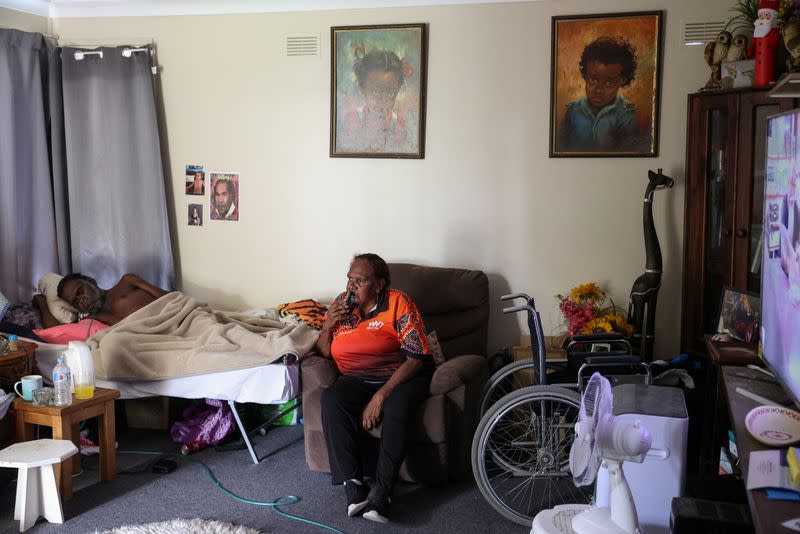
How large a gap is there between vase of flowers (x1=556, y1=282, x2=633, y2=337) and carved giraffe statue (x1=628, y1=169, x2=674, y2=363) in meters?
0.06

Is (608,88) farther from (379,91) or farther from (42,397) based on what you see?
(42,397)

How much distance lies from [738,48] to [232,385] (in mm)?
2768

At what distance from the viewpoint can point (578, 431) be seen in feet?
7.32

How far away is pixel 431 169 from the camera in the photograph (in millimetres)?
4223

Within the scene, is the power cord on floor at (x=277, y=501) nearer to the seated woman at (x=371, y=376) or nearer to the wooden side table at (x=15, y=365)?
the seated woman at (x=371, y=376)

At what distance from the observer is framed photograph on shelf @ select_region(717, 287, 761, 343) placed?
9.30 ft

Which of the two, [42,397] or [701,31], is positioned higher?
[701,31]

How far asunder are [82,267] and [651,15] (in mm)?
3478

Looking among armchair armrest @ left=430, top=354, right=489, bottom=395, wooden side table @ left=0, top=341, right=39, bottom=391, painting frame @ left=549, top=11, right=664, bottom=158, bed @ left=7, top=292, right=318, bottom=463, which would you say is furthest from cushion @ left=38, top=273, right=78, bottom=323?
painting frame @ left=549, top=11, right=664, bottom=158

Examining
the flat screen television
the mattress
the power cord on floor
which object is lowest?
the power cord on floor

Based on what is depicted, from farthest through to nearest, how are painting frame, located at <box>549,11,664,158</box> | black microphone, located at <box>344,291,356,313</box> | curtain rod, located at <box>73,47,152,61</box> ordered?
curtain rod, located at <box>73,47,152,61</box> → painting frame, located at <box>549,11,664,158</box> → black microphone, located at <box>344,291,356,313</box>

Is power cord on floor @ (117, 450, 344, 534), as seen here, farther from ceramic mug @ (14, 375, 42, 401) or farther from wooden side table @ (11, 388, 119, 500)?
ceramic mug @ (14, 375, 42, 401)

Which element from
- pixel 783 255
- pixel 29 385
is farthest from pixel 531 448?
pixel 29 385

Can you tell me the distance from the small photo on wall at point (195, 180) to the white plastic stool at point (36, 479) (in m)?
1.99
